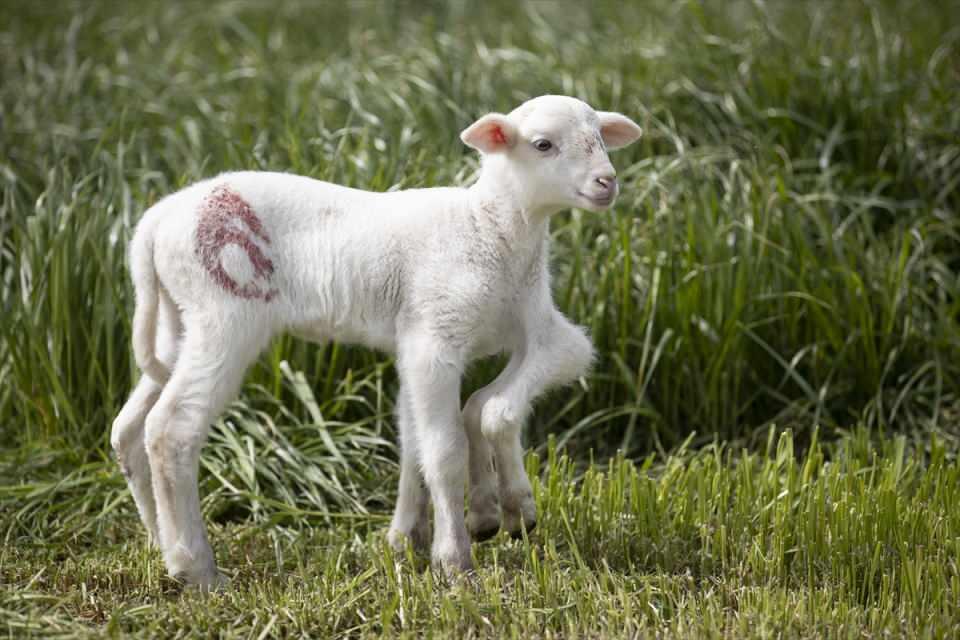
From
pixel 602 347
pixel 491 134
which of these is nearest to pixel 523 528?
pixel 491 134

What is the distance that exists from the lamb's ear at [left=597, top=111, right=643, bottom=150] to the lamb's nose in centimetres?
31

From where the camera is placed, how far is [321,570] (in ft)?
13.5

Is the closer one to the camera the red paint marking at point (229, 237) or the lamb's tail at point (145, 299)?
the red paint marking at point (229, 237)

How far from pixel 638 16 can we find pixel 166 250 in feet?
19.2

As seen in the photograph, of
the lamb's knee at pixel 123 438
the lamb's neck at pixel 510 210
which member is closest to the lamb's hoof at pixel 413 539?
the lamb's knee at pixel 123 438

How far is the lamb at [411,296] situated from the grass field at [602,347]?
27cm

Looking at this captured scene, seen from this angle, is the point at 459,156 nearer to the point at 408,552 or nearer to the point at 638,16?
the point at 408,552

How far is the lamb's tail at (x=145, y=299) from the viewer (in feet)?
13.1

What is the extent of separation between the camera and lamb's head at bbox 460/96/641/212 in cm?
364

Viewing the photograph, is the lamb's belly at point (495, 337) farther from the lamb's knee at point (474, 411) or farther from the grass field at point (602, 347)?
the grass field at point (602, 347)

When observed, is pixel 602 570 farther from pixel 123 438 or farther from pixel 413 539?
pixel 123 438

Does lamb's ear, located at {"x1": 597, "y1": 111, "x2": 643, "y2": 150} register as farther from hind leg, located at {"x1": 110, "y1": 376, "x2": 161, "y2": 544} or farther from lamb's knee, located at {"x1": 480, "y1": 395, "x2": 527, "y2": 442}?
hind leg, located at {"x1": 110, "y1": 376, "x2": 161, "y2": 544}

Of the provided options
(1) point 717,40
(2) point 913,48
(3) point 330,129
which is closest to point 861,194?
(1) point 717,40

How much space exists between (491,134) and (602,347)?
194 centimetres
